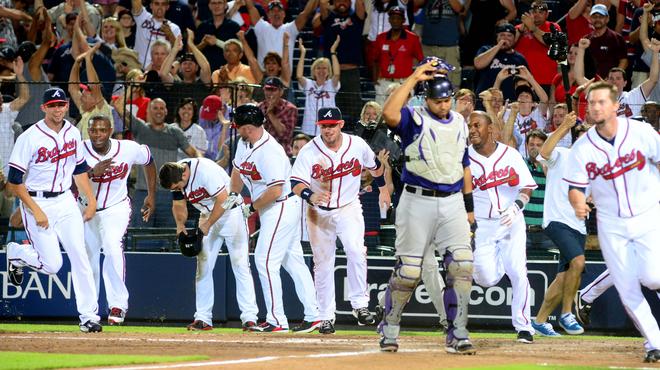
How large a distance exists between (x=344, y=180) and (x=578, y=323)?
3181mm

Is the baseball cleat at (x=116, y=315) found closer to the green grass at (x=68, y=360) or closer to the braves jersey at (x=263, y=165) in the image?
the braves jersey at (x=263, y=165)

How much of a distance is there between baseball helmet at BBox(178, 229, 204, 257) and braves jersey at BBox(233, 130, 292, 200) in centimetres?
79

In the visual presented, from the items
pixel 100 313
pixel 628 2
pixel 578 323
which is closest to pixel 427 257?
pixel 578 323

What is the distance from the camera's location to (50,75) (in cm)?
1742

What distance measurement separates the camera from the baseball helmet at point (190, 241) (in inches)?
487

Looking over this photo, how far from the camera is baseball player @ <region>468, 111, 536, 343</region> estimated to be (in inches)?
458

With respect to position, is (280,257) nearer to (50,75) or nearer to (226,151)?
(226,151)

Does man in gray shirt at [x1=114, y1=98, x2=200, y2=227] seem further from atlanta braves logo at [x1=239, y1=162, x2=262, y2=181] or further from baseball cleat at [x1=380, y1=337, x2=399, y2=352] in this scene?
baseball cleat at [x1=380, y1=337, x2=399, y2=352]

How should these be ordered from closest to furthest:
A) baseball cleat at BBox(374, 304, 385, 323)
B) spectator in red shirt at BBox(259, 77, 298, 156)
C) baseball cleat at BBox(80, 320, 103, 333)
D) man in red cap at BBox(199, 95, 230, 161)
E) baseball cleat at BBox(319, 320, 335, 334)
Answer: baseball cleat at BBox(80, 320, 103, 333) → baseball cleat at BBox(319, 320, 335, 334) → baseball cleat at BBox(374, 304, 385, 323) → spectator in red shirt at BBox(259, 77, 298, 156) → man in red cap at BBox(199, 95, 230, 161)

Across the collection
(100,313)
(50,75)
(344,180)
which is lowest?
(100,313)

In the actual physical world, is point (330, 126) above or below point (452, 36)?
below

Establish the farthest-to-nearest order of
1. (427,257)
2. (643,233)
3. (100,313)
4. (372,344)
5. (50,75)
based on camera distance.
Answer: (50,75) < (100,313) < (427,257) < (372,344) < (643,233)

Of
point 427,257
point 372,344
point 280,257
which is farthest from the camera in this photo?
point 280,257

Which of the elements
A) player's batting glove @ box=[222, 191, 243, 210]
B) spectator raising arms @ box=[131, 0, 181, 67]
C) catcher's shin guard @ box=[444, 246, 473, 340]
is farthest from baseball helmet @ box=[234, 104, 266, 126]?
spectator raising arms @ box=[131, 0, 181, 67]
